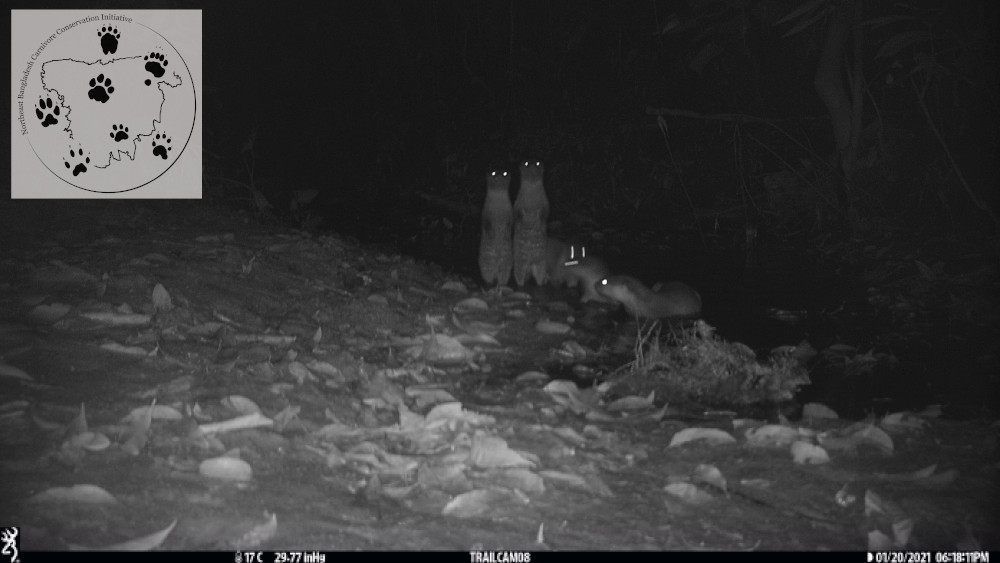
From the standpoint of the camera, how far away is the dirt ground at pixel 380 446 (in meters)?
2.55

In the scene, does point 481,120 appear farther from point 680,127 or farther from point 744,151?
point 744,151

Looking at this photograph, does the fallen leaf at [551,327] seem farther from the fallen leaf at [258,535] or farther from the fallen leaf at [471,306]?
the fallen leaf at [258,535]

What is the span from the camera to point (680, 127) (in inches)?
422

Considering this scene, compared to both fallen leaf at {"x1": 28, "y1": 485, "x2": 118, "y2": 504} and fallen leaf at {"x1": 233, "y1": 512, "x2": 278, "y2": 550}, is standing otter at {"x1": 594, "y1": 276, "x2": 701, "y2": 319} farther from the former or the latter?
fallen leaf at {"x1": 28, "y1": 485, "x2": 118, "y2": 504}

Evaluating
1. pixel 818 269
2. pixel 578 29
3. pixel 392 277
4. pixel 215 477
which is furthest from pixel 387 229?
pixel 215 477

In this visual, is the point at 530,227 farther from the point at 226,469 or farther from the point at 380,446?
the point at 226,469

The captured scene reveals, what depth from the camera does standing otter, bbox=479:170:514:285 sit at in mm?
6379

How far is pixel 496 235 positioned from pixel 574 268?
0.62 metres

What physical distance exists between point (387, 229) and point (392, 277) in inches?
86.5

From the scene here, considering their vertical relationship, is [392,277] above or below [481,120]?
below

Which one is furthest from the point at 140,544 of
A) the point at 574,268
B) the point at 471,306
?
the point at 574,268

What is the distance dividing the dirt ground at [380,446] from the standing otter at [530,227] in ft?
5.08

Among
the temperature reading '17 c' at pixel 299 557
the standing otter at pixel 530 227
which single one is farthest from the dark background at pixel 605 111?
the temperature reading '17 c' at pixel 299 557

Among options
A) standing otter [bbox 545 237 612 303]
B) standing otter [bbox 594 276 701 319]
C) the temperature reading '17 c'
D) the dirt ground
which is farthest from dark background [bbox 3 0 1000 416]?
the temperature reading '17 c'
